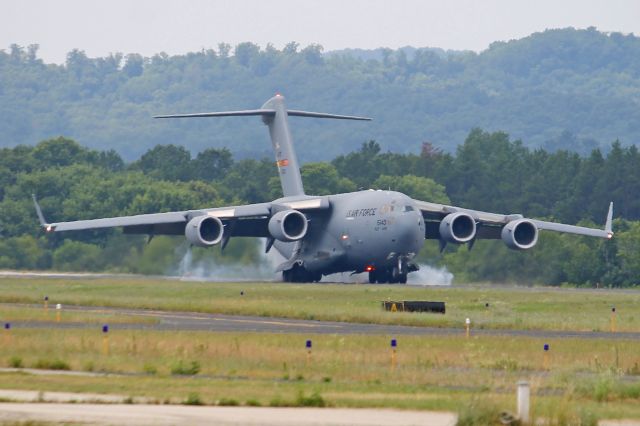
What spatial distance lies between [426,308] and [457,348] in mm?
10986

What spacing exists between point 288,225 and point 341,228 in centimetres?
193

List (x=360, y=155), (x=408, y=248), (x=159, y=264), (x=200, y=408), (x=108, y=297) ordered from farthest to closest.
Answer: (x=360, y=155)
(x=159, y=264)
(x=408, y=248)
(x=108, y=297)
(x=200, y=408)

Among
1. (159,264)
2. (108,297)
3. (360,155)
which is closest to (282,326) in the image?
(108,297)

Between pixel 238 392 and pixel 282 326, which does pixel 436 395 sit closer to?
pixel 238 392

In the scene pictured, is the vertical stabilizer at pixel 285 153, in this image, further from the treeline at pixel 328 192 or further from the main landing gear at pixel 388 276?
the main landing gear at pixel 388 276

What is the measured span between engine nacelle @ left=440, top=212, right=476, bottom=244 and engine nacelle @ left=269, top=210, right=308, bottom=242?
510cm

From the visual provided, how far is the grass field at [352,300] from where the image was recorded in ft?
128

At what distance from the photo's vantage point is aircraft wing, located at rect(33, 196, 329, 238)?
56750 mm

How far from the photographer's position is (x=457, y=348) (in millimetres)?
30891

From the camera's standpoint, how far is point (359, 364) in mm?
28234

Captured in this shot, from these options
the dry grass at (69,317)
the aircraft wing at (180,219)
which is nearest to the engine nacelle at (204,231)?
the aircraft wing at (180,219)

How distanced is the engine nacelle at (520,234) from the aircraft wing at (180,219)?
6714mm

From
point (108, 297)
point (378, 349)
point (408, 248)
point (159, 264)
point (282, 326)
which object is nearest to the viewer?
point (378, 349)

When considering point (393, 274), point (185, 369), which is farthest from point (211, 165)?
point (185, 369)
